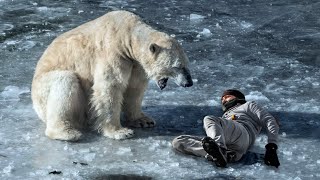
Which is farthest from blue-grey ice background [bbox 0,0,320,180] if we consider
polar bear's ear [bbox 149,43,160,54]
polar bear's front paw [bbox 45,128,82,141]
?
polar bear's ear [bbox 149,43,160,54]

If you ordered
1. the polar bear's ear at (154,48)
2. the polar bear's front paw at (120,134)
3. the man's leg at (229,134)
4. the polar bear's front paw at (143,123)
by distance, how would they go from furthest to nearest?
the polar bear's front paw at (143,123)
the polar bear's front paw at (120,134)
the polar bear's ear at (154,48)
the man's leg at (229,134)

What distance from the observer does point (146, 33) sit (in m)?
6.74

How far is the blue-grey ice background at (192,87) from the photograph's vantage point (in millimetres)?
6164

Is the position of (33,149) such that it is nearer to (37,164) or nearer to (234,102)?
(37,164)

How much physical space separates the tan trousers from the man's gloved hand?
250mm

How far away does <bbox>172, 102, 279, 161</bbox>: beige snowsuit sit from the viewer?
628cm

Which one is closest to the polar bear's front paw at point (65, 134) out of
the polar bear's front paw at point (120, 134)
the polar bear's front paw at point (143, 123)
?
the polar bear's front paw at point (120, 134)

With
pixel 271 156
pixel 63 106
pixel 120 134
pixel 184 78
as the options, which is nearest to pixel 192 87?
pixel 184 78

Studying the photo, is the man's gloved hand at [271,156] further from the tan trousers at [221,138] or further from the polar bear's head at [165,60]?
the polar bear's head at [165,60]

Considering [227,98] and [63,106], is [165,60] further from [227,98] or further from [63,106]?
[63,106]

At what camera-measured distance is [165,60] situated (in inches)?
261

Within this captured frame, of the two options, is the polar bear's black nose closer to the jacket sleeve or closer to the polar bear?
the polar bear

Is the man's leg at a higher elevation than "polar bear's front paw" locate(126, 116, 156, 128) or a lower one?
higher

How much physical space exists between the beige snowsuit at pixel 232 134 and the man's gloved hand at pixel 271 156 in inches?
4.6
